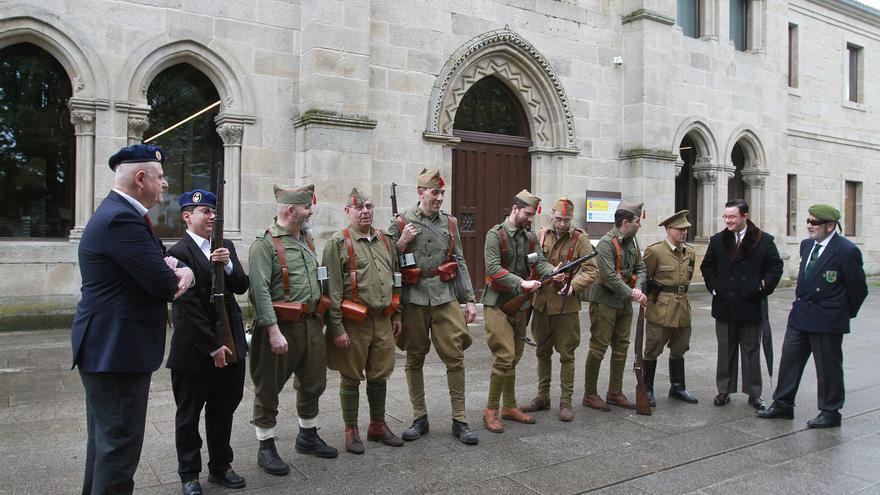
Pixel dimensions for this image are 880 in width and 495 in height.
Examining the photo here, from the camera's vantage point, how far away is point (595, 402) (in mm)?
6199

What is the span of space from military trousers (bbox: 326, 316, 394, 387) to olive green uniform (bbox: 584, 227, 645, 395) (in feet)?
6.85

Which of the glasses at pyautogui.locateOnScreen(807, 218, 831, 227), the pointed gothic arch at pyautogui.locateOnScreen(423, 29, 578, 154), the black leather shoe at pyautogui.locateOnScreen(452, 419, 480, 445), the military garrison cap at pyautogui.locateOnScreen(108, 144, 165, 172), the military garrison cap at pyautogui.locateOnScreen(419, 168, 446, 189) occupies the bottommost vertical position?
the black leather shoe at pyautogui.locateOnScreen(452, 419, 480, 445)

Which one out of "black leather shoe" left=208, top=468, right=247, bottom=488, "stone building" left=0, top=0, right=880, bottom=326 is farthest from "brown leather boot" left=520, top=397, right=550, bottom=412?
"stone building" left=0, top=0, right=880, bottom=326

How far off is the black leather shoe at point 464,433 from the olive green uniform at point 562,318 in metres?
1.08

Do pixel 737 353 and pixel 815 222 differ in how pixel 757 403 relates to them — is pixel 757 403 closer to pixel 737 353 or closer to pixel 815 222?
pixel 737 353

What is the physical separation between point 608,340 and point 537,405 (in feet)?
2.92

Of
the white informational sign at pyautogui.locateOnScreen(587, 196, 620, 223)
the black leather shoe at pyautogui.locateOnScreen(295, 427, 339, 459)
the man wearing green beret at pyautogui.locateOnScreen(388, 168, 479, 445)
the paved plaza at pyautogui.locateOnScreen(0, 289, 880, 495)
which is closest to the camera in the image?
the paved plaza at pyautogui.locateOnScreen(0, 289, 880, 495)

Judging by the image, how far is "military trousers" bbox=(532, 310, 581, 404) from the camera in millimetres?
5918

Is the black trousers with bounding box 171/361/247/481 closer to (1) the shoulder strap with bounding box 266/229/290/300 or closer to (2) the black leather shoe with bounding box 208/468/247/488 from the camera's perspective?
(2) the black leather shoe with bounding box 208/468/247/488

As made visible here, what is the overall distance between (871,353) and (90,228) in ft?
31.7

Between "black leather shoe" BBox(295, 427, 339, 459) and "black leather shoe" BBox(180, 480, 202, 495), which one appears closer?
"black leather shoe" BBox(180, 480, 202, 495)

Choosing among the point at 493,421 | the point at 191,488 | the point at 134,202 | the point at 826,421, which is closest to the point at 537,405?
the point at 493,421

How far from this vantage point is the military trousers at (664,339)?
21.2 ft

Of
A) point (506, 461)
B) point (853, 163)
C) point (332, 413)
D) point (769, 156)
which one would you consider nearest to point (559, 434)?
point (506, 461)
